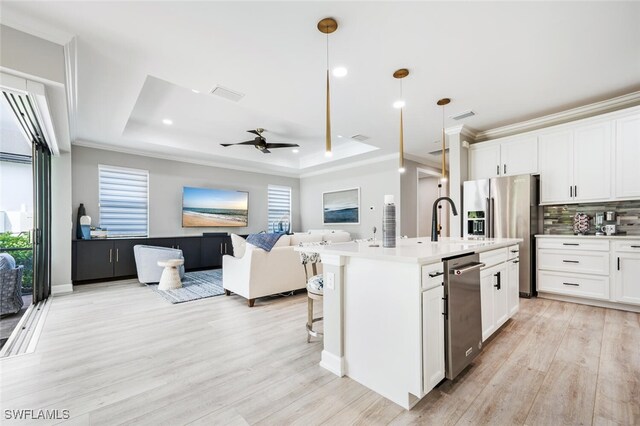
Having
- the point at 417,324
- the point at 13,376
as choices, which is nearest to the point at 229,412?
the point at 417,324

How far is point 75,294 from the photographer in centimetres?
418

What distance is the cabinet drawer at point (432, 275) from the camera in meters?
1.57

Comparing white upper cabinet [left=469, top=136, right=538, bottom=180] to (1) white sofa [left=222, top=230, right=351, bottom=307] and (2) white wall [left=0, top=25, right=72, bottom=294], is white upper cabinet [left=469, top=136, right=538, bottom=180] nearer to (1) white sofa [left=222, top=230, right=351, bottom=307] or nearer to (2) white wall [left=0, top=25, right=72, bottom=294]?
(1) white sofa [left=222, top=230, right=351, bottom=307]

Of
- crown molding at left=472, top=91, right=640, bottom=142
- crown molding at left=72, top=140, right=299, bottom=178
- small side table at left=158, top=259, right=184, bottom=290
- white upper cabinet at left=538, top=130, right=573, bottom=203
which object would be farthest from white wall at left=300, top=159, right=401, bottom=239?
small side table at left=158, top=259, right=184, bottom=290

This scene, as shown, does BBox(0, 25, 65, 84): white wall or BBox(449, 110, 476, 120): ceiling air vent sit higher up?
BBox(449, 110, 476, 120): ceiling air vent

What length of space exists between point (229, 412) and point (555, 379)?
223 cm

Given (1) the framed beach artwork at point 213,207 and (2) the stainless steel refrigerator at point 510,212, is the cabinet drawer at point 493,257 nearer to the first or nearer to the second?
(2) the stainless steel refrigerator at point 510,212

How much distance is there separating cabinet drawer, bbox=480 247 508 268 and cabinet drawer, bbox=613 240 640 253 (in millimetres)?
1855

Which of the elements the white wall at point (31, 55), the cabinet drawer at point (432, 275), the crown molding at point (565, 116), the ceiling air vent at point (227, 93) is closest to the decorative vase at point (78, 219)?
the white wall at point (31, 55)

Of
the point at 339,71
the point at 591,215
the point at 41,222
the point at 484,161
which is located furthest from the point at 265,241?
the point at 591,215

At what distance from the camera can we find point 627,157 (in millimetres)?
3367

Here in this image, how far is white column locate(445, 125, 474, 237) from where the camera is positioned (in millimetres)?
4477

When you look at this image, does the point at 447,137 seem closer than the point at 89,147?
Yes

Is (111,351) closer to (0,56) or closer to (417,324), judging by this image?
(0,56)
